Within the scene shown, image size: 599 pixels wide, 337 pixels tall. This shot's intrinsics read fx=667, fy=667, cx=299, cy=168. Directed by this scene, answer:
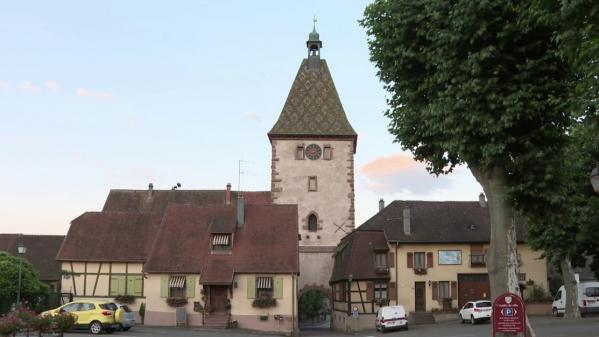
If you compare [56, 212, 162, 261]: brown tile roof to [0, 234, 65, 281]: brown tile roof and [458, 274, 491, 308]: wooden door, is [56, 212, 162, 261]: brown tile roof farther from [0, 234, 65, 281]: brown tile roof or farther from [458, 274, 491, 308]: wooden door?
[458, 274, 491, 308]: wooden door

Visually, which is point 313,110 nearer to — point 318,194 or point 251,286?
point 318,194

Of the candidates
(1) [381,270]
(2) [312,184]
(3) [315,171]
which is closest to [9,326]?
(1) [381,270]

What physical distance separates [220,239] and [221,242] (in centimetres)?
22

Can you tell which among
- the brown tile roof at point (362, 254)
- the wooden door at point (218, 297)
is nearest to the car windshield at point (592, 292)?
the brown tile roof at point (362, 254)

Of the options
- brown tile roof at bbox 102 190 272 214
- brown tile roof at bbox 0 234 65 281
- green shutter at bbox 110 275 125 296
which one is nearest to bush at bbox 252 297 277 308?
green shutter at bbox 110 275 125 296

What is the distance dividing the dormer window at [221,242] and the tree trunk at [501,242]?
23.7m

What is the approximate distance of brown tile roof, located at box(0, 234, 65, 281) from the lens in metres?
51.6

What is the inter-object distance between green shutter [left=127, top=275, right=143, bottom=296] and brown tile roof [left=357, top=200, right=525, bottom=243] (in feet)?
51.3

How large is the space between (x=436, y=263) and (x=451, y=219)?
3.91 meters

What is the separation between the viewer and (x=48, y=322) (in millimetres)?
21844

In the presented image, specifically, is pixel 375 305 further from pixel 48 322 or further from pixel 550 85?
pixel 550 85

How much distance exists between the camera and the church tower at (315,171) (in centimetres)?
5069

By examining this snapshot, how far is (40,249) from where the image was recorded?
53.8 m

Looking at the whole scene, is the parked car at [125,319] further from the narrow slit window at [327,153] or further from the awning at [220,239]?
the narrow slit window at [327,153]
